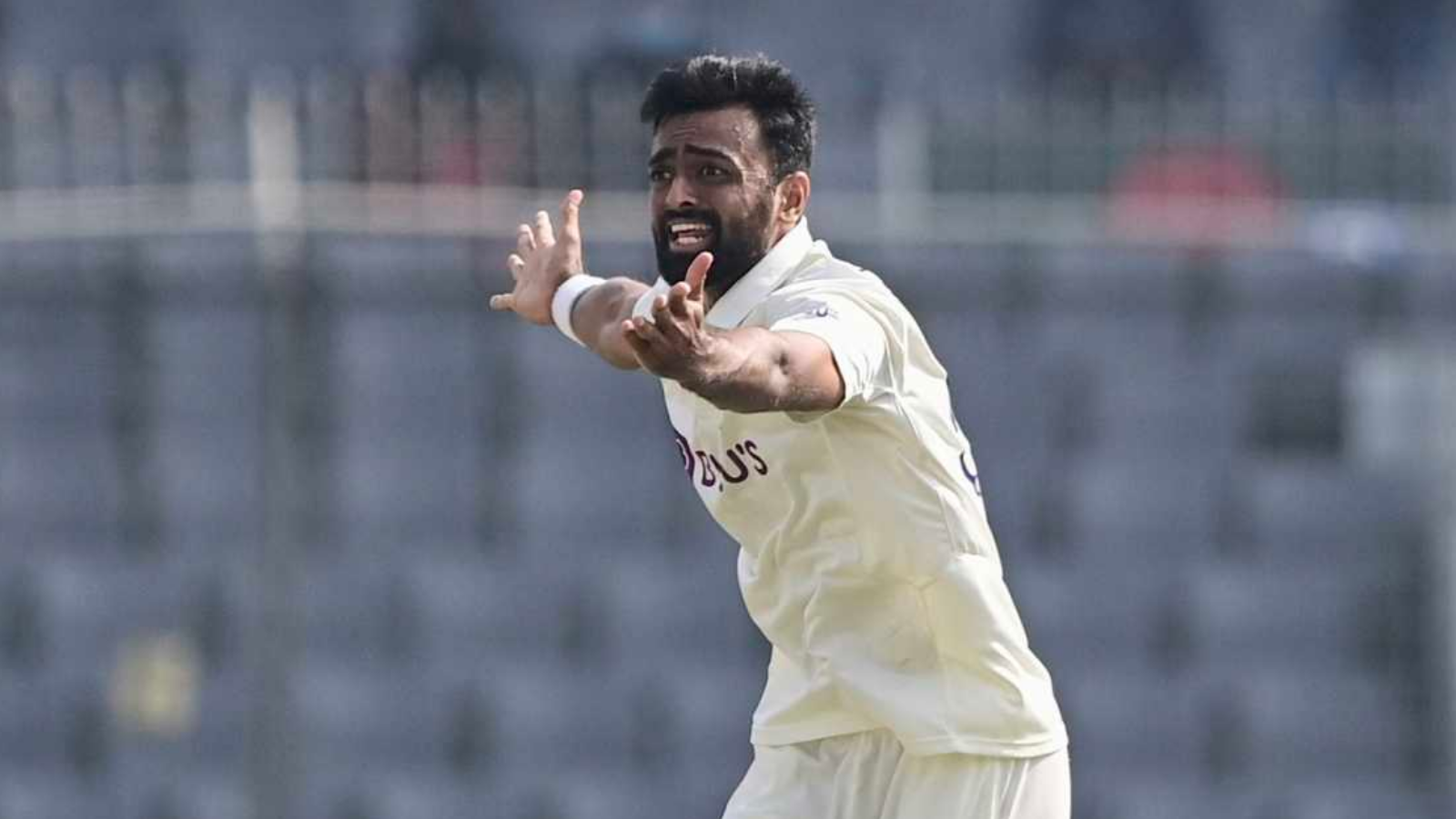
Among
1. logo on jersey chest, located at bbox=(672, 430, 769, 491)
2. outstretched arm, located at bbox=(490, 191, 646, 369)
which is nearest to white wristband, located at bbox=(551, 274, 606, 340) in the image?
outstretched arm, located at bbox=(490, 191, 646, 369)

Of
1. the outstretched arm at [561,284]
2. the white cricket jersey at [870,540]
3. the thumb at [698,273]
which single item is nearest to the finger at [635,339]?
the thumb at [698,273]

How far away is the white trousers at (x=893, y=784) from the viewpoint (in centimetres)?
→ 440

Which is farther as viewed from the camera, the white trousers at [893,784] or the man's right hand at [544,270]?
the man's right hand at [544,270]

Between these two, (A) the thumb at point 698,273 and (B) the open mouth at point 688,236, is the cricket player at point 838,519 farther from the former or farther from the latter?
(A) the thumb at point 698,273

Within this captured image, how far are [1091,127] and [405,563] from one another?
8.54 ft

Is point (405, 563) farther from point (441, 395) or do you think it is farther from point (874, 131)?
point (874, 131)

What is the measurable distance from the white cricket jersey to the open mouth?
0.09 meters

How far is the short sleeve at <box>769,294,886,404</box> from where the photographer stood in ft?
13.0

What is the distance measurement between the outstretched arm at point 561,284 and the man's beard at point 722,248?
0.93 feet

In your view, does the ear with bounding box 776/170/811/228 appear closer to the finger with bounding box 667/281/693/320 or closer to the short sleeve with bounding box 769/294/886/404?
the short sleeve with bounding box 769/294/886/404

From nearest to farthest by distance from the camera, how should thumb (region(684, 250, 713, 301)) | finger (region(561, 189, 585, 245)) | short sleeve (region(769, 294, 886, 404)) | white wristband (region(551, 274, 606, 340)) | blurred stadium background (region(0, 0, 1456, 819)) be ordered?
thumb (region(684, 250, 713, 301))
short sleeve (region(769, 294, 886, 404))
finger (region(561, 189, 585, 245))
white wristband (region(551, 274, 606, 340))
blurred stadium background (region(0, 0, 1456, 819))

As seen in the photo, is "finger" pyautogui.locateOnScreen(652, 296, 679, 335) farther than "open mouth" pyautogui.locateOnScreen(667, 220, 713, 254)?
No

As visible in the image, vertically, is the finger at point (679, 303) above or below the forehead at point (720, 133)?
below

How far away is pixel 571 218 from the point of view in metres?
4.73
